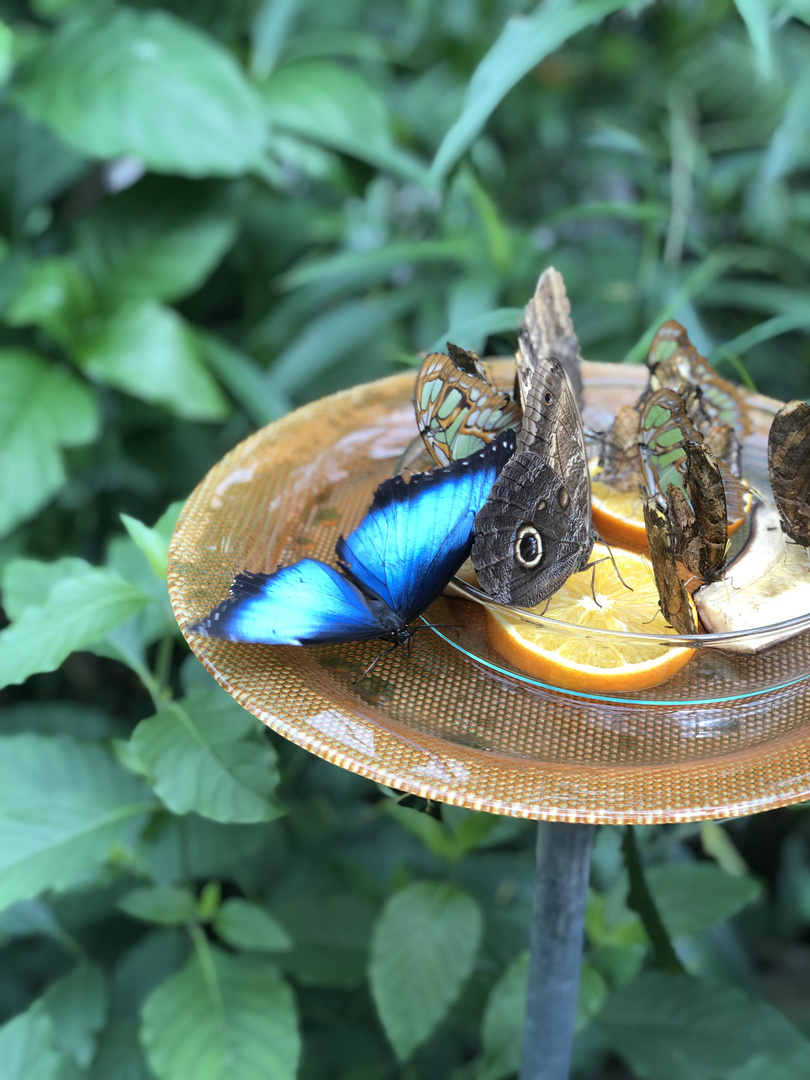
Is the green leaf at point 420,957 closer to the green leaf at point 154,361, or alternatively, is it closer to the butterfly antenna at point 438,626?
the butterfly antenna at point 438,626

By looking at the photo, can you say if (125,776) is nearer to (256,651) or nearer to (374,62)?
(256,651)

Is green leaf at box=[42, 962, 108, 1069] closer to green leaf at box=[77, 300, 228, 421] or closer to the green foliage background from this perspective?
the green foliage background

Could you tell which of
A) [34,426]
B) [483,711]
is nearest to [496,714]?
[483,711]

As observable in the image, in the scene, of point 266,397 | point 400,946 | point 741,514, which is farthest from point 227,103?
point 400,946

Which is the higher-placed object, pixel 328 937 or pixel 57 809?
pixel 57 809

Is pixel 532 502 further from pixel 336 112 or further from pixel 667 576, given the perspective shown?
pixel 336 112

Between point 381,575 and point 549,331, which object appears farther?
point 549,331

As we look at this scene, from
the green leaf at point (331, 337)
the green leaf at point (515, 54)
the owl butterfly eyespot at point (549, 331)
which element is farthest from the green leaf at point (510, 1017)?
the green leaf at point (331, 337)
